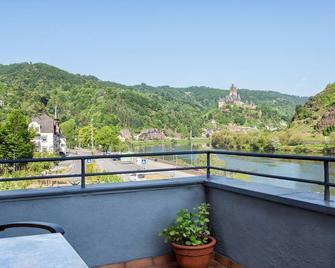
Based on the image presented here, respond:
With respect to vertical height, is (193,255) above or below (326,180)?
below

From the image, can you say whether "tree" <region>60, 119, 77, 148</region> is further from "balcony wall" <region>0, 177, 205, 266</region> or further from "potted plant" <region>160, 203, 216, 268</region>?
"potted plant" <region>160, 203, 216, 268</region>

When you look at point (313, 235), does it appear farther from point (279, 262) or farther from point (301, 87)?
point (301, 87)

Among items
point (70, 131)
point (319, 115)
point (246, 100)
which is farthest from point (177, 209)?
point (70, 131)

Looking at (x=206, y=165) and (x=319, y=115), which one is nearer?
(x=206, y=165)

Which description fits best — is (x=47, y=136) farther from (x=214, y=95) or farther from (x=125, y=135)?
(x=214, y=95)

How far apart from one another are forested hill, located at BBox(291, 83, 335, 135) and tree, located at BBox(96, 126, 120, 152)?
12285mm

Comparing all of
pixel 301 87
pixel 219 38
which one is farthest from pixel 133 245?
pixel 301 87

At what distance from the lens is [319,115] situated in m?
9.77

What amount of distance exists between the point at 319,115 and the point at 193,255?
780 centimetres

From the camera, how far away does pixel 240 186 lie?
3.09 m

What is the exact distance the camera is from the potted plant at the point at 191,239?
3.06m

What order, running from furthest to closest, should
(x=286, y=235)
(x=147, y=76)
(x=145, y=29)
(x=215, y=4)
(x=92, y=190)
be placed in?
(x=147, y=76) → (x=145, y=29) → (x=215, y=4) → (x=92, y=190) → (x=286, y=235)

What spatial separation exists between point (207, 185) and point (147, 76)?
4599 cm

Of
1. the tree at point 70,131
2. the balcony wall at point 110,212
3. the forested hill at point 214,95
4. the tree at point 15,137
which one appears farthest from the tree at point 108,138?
the balcony wall at point 110,212
